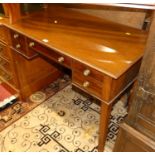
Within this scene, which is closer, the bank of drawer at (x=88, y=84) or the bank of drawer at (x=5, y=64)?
the bank of drawer at (x=88, y=84)

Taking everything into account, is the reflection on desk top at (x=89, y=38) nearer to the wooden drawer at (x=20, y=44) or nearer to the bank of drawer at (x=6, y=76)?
the wooden drawer at (x=20, y=44)

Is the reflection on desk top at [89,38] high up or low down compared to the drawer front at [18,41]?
up

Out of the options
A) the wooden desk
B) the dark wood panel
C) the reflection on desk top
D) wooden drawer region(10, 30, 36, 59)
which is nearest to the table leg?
the wooden desk

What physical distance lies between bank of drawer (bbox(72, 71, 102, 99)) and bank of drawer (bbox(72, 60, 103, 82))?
0.09ft

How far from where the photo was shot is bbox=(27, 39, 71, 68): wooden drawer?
1.26 metres

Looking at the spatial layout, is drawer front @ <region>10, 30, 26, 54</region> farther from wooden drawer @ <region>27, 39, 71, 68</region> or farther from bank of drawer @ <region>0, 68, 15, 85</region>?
bank of drawer @ <region>0, 68, 15, 85</region>

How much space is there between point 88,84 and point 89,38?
11.9 inches

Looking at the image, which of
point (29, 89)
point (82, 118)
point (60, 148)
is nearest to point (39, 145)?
point (60, 148)

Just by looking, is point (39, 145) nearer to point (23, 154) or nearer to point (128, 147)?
point (23, 154)

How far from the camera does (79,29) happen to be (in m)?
1.39

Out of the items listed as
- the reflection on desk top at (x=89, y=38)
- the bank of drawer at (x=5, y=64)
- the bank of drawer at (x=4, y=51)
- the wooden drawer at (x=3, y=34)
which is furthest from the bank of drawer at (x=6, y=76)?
the reflection on desk top at (x=89, y=38)

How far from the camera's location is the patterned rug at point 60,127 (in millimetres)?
1613

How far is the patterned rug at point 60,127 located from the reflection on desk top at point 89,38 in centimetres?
79

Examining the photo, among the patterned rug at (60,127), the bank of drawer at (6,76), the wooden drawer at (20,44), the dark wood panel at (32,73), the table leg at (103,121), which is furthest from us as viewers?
the bank of drawer at (6,76)
